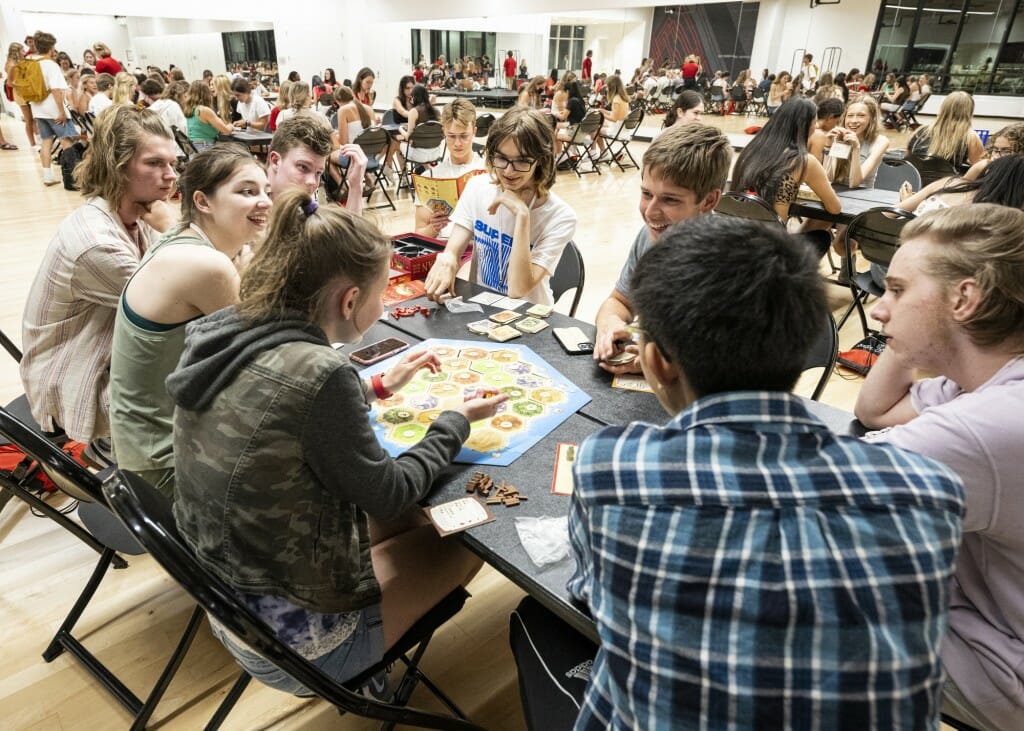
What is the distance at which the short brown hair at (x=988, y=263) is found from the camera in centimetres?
119

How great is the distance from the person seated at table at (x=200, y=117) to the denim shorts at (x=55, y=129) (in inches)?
81.5

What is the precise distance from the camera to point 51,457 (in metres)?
1.41

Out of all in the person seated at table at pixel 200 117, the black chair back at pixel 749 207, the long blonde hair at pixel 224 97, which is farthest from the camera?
the long blonde hair at pixel 224 97

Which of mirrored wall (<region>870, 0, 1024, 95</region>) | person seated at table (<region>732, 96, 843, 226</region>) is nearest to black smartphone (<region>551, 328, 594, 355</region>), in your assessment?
person seated at table (<region>732, 96, 843, 226</region>)

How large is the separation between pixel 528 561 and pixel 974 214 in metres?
1.16

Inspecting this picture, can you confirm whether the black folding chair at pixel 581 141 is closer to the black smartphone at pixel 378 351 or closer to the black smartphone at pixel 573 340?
the black smartphone at pixel 573 340

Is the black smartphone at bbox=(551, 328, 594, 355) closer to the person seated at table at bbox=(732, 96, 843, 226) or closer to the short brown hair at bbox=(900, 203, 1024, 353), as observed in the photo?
the short brown hair at bbox=(900, 203, 1024, 353)

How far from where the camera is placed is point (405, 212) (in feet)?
23.3

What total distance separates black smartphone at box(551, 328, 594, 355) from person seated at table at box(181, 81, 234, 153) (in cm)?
701

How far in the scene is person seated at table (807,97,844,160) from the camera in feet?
16.4

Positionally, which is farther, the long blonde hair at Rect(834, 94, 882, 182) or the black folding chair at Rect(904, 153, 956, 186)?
the black folding chair at Rect(904, 153, 956, 186)

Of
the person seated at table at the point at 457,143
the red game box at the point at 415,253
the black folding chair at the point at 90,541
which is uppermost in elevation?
the person seated at table at the point at 457,143

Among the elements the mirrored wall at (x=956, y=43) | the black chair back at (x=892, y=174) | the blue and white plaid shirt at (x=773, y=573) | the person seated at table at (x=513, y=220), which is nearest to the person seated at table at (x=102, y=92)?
the person seated at table at (x=513, y=220)

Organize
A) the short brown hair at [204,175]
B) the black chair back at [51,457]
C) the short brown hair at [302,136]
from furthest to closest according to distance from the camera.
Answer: the short brown hair at [302,136] → the short brown hair at [204,175] → the black chair back at [51,457]
